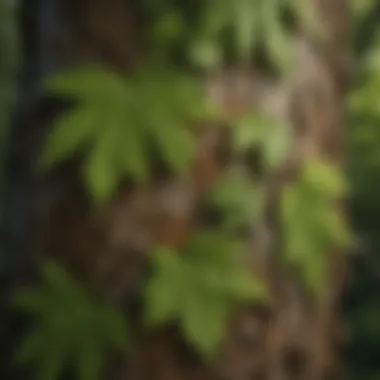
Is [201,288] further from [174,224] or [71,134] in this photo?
[71,134]

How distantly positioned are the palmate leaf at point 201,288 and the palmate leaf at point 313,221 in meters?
0.07

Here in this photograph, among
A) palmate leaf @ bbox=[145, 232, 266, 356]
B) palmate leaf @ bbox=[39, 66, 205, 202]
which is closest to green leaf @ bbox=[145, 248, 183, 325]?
palmate leaf @ bbox=[145, 232, 266, 356]

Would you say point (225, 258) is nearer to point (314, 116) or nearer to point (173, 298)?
point (173, 298)

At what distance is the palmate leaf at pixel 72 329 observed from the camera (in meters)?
1.07

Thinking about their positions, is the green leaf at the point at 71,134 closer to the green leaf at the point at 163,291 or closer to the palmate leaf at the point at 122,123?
the palmate leaf at the point at 122,123

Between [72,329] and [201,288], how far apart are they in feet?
0.51

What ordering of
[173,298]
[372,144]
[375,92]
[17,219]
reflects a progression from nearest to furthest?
[173,298]
[17,219]
[375,92]
[372,144]

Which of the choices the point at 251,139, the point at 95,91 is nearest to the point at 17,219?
the point at 95,91

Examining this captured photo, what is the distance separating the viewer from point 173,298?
1046 mm

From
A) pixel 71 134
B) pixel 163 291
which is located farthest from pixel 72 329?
pixel 71 134

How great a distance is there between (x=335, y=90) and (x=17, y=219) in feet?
1.50

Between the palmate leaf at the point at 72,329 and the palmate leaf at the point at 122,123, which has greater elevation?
the palmate leaf at the point at 122,123

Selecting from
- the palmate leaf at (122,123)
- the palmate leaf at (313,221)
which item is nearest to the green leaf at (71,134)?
the palmate leaf at (122,123)

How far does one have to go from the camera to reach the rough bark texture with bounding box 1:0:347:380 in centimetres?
108
